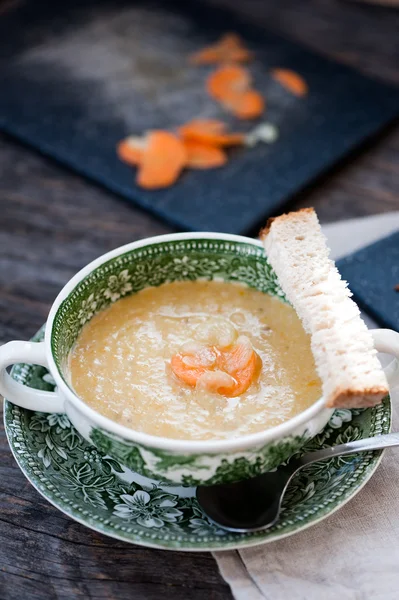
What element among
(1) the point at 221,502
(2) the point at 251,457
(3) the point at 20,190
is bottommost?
(3) the point at 20,190

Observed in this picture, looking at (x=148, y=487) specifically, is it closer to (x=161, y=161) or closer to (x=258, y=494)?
(x=258, y=494)

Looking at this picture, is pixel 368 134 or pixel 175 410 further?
pixel 368 134

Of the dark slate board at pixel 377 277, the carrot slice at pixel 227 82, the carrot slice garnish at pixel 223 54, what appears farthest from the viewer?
the carrot slice garnish at pixel 223 54

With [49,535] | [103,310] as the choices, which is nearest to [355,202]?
[103,310]

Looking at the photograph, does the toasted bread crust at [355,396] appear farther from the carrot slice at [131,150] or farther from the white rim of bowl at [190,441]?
the carrot slice at [131,150]

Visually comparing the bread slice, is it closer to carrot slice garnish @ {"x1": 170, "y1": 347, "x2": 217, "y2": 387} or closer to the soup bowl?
the soup bowl

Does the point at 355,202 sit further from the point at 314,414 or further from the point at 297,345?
the point at 314,414

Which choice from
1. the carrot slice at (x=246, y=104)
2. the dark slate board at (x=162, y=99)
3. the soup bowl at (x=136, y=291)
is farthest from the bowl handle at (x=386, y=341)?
the carrot slice at (x=246, y=104)

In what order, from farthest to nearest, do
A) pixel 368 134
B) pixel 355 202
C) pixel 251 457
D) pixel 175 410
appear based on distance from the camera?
1. pixel 368 134
2. pixel 355 202
3. pixel 175 410
4. pixel 251 457
